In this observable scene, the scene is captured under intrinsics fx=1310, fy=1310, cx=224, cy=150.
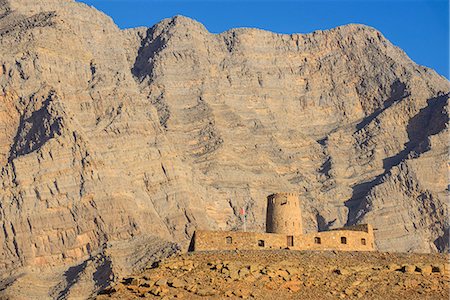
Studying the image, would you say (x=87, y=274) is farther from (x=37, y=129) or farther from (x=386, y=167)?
(x=386, y=167)

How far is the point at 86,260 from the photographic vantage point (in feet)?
532

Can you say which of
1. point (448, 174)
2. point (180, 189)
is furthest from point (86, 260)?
point (448, 174)

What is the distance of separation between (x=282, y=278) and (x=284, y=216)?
22451 millimetres

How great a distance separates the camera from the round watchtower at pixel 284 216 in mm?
86000

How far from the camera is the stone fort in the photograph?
245 feet

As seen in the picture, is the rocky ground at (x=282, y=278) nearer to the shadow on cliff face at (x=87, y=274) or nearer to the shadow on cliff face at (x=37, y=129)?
the shadow on cliff face at (x=87, y=274)

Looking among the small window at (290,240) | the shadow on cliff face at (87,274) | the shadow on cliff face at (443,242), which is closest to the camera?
the small window at (290,240)

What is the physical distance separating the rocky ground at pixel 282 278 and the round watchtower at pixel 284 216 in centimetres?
1695

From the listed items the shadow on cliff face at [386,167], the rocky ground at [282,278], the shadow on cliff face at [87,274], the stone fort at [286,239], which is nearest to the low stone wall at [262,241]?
the stone fort at [286,239]

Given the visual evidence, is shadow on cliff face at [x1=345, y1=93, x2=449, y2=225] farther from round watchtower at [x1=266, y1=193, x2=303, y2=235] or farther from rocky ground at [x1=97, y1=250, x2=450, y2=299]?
rocky ground at [x1=97, y1=250, x2=450, y2=299]

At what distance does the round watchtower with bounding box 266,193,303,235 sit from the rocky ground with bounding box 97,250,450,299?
16953mm

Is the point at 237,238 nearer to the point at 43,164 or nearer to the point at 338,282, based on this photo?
the point at 338,282

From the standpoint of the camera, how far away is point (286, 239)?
76688 millimetres

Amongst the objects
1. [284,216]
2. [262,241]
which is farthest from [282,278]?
[284,216]
